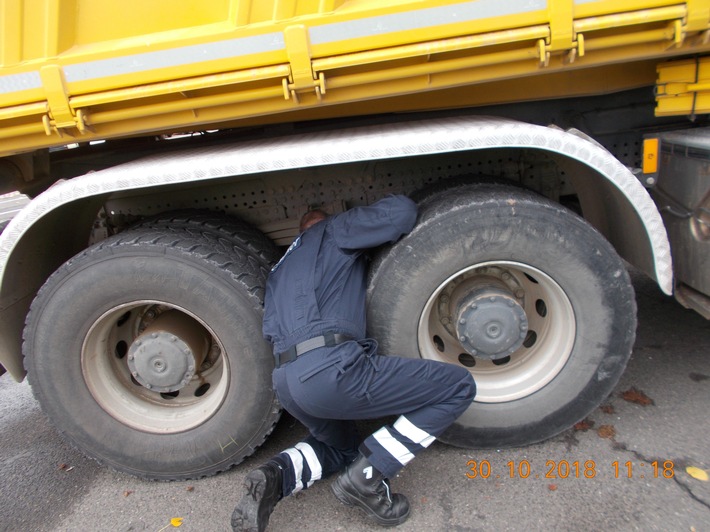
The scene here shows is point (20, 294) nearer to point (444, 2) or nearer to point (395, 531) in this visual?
point (395, 531)

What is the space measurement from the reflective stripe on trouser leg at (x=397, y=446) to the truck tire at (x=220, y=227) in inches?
41.8

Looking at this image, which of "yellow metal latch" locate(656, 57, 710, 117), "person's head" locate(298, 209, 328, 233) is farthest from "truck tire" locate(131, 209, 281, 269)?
"yellow metal latch" locate(656, 57, 710, 117)

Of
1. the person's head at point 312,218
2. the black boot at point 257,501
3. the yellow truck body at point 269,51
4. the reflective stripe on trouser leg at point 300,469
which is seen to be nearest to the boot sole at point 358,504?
the reflective stripe on trouser leg at point 300,469

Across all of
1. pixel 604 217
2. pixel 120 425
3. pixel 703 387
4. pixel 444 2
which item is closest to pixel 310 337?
pixel 120 425

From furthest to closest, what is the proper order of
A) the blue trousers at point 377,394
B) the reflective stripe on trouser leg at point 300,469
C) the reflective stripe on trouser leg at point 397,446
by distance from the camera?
the reflective stripe on trouser leg at point 300,469 < the reflective stripe on trouser leg at point 397,446 < the blue trousers at point 377,394

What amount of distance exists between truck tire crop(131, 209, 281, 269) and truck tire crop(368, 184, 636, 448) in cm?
71

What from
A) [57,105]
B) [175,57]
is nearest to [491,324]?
[175,57]

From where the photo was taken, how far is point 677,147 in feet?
8.33

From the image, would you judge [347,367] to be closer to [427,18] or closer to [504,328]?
[504,328]

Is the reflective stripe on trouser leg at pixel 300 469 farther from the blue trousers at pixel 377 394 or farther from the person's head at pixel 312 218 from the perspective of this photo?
the person's head at pixel 312 218

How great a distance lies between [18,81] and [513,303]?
2.39 meters

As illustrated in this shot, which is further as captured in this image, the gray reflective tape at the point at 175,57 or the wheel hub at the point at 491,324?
the wheel hub at the point at 491,324

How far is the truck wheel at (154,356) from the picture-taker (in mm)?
2484

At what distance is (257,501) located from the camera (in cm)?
223
